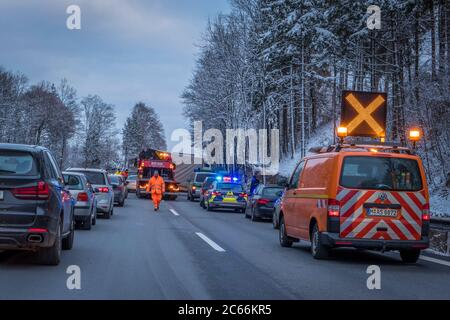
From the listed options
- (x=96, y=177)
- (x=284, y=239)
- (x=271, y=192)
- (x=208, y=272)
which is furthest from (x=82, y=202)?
(x=271, y=192)

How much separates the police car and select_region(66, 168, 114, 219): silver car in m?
8.82

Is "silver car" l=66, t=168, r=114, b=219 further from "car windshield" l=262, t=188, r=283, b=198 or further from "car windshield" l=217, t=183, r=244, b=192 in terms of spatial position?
"car windshield" l=217, t=183, r=244, b=192

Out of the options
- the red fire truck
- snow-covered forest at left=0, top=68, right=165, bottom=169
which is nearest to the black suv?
the red fire truck

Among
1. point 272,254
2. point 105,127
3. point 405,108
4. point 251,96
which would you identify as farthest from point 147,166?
point 105,127

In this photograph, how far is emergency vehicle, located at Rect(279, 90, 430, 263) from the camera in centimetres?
1240

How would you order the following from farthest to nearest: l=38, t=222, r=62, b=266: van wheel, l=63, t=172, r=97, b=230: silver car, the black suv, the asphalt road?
1. l=63, t=172, r=97, b=230: silver car
2. l=38, t=222, r=62, b=266: van wheel
3. the black suv
4. the asphalt road

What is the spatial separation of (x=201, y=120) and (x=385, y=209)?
5358 cm

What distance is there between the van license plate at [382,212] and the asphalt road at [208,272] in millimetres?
929

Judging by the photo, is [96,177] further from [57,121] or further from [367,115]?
[57,121]

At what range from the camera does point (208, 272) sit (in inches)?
426

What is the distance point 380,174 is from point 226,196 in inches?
794

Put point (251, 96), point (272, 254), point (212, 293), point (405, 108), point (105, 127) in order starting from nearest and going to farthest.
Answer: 1. point (212, 293)
2. point (272, 254)
3. point (405, 108)
4. point (251, 96)
5. point (105, 127)

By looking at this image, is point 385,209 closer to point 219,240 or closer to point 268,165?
point 219,240

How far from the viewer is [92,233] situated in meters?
17.9
